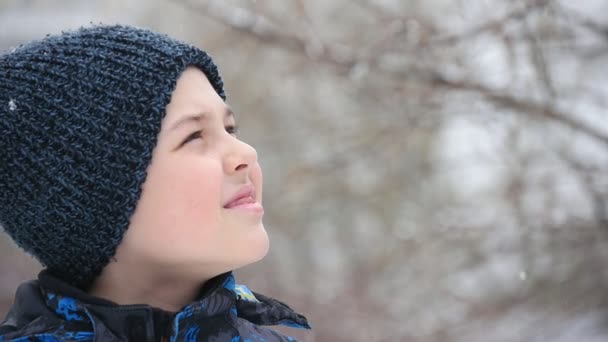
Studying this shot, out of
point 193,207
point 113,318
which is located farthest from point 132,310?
point 193,207

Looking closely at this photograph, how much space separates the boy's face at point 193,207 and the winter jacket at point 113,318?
57 mm

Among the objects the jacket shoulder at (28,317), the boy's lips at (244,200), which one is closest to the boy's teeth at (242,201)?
the boy's lips at (244,200)

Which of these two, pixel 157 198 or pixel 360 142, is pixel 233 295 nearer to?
pixel 157 198

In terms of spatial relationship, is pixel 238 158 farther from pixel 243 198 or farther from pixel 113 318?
pixel 113 318

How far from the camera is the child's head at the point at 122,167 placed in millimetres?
828

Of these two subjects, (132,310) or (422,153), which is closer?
(132,310)

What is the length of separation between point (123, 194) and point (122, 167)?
1.4 inches

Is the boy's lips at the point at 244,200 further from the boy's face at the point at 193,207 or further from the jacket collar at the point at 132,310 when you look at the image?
the jacket collar at the point at 132,310

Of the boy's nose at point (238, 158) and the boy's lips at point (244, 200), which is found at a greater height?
the boy's nose at point (238, 158)

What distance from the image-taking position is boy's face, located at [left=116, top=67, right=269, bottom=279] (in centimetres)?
82

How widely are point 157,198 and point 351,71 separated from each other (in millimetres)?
1939

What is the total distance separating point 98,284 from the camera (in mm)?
899

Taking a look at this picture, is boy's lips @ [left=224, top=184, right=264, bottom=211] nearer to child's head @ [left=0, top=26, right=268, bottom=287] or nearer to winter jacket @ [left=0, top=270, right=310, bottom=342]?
child's head @ [left=0, top=26, right=268, bottom=287]

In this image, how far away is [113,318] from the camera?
2.60 ft
